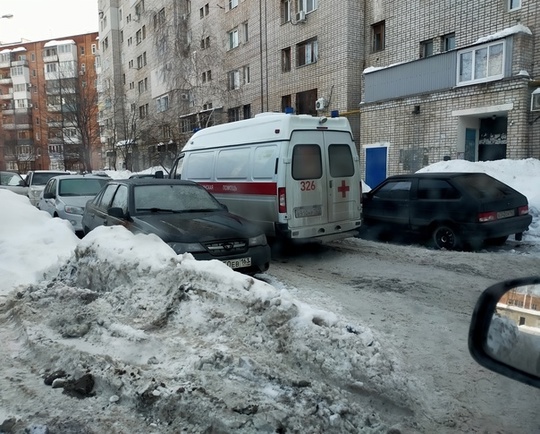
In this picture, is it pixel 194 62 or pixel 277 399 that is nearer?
pixel 277 399

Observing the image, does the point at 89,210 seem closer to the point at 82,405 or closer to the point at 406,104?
the point at 82,405

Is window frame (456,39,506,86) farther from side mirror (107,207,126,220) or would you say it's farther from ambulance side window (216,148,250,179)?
side mirror (107,207,126,220)

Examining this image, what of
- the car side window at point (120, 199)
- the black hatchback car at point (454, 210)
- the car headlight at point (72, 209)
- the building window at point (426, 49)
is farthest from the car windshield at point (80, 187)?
the building window at point (426, 49)

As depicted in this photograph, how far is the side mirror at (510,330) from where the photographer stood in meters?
1.71

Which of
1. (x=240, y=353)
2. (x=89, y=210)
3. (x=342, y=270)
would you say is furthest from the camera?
(x=89, y=210)

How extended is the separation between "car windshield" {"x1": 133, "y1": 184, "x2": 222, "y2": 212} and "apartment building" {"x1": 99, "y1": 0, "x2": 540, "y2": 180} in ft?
9.26

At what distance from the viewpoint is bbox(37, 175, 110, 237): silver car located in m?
10.7

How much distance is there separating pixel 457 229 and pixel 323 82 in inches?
623

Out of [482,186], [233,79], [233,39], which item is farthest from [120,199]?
[233,39]

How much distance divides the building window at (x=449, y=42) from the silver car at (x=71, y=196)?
539 inches

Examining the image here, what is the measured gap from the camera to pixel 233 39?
2988 centimetres

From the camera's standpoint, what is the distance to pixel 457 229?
856cm

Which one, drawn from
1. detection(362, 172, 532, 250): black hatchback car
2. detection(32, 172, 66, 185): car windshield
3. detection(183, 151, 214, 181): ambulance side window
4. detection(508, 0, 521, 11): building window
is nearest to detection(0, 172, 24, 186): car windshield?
detection(32, 172, 66, 185): car windshield

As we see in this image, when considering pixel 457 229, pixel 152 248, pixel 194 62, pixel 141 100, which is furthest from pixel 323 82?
pixel 141 100
